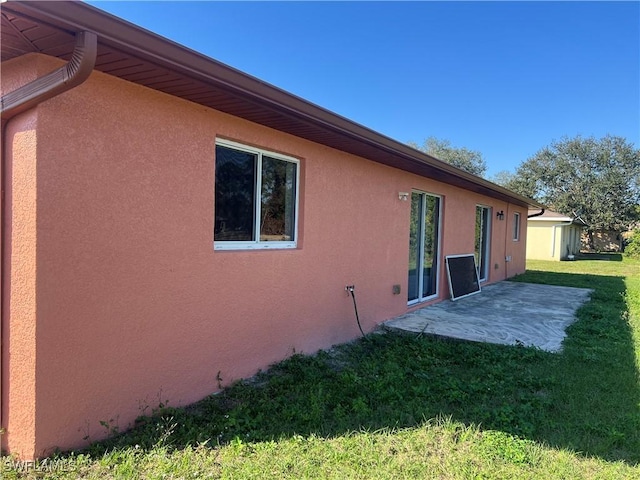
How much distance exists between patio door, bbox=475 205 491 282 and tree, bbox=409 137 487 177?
3398 cm

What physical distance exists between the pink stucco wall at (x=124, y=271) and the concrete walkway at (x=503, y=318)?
2727mm

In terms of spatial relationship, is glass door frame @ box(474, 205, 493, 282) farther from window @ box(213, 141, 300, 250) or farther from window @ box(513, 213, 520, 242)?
window @ box(213, 141, 300, 250)

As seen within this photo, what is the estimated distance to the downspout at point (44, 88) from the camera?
2.26 m

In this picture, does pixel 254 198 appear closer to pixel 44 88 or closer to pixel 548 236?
pixel 44 88

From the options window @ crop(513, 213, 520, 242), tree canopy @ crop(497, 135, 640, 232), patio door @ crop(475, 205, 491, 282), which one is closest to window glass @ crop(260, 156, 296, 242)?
patio door @ crop(475, 205, 491, 282)

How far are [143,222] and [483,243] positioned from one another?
1111 centimetres

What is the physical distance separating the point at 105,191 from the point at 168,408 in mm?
1838

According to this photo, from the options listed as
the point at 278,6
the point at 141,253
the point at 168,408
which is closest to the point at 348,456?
the point at 168,408

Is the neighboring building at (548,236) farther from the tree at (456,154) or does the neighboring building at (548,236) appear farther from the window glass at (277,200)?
the window glass at (277,200)

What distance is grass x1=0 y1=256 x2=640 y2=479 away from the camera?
A: 2.73 m

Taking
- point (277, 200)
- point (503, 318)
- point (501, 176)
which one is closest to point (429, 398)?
point (277, 200)

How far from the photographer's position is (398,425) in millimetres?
3355

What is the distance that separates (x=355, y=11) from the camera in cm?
945

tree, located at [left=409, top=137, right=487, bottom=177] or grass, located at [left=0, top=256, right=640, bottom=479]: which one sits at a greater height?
tree, located at [left=409, top=137, right=487, bottom=177]
